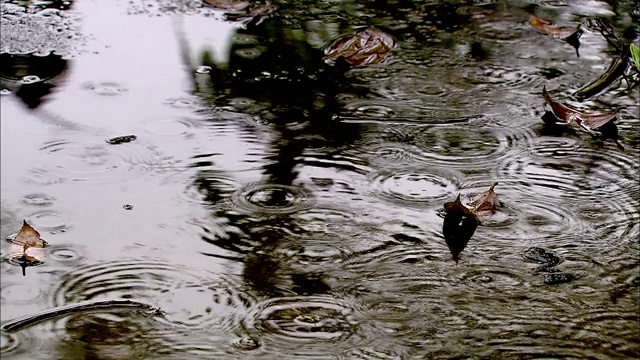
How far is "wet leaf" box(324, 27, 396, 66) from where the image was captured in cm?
274

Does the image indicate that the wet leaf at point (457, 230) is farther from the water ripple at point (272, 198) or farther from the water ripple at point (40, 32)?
the water ripple at point (40, 32)

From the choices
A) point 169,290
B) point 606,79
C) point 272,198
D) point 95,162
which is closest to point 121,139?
point 95,162

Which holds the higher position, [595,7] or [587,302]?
[587,302]

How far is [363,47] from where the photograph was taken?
9.27 ft

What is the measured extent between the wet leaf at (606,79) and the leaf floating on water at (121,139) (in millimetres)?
1230

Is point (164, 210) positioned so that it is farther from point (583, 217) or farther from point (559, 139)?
point (559, 139)

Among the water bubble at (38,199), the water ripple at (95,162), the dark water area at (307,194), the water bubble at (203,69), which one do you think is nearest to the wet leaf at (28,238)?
the dark water area at (307,194)

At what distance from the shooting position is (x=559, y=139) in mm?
2248

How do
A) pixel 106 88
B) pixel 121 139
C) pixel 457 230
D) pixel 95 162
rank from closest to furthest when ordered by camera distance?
pixel 457 230
pixel 95 162
pixel 121 139
pixel 106 88

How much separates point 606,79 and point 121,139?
1.41 m

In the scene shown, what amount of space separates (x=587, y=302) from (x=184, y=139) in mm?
1059

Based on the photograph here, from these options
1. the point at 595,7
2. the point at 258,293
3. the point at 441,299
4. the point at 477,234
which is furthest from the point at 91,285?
the point at 595,7

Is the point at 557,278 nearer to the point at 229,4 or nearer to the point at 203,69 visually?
the point at 203,69

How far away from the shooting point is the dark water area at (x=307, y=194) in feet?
4.91
